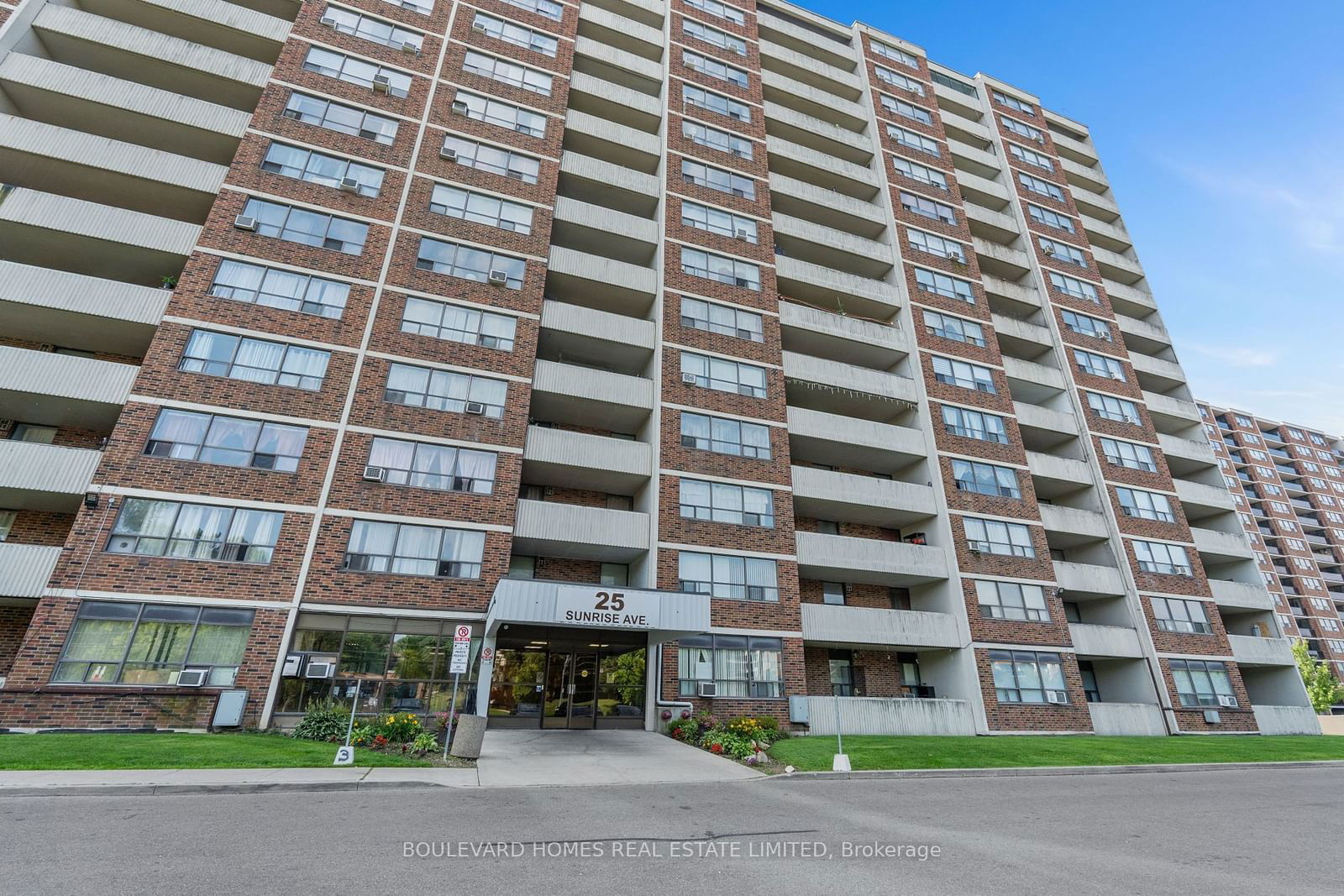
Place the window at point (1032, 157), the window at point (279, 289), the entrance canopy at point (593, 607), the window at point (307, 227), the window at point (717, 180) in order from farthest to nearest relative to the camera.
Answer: the window at point (1032, 157)
the window at point (717, 180)
the window at point (307, 227)
the window at point (279, 289)
the entrance canopy at point (593, 607)

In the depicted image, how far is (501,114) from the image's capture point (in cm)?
2539

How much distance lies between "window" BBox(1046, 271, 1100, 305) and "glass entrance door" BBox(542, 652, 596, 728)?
32.0 m

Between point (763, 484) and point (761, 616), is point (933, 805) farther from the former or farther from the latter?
point (763, 484)

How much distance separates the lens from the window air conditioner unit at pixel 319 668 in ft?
52.9

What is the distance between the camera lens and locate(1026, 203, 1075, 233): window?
36.8m

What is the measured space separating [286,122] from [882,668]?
97.4 ft

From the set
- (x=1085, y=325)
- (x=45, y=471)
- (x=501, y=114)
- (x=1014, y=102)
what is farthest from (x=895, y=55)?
(x=45, y=471)

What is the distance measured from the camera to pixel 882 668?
81.1 ft

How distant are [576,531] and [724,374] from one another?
8640 millimetres

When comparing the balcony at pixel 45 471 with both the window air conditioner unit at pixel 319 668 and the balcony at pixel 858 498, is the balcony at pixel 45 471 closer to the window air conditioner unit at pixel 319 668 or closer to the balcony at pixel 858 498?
the window air conditioner unit at pixel 319 668

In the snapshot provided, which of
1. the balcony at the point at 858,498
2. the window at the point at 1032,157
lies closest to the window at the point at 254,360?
the balcony at the point at 858,498

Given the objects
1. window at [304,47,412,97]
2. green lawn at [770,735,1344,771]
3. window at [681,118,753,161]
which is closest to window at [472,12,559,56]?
window at [304,47,412,97]

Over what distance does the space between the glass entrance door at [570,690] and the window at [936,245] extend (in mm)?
25220

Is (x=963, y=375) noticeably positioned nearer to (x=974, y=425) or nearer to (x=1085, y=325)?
(x=974, y=425)
